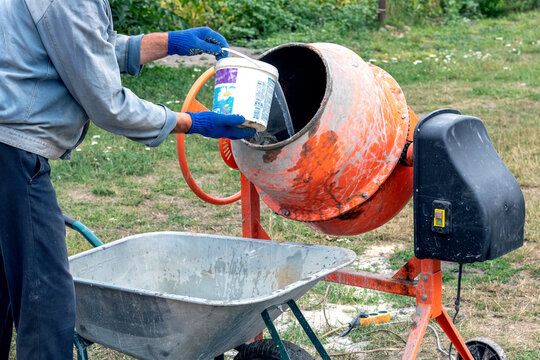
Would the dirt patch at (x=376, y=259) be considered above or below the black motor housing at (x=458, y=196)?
below

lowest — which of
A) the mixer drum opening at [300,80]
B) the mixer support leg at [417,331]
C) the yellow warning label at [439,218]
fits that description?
the mixer support leg at [417,331]

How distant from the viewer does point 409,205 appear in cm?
599

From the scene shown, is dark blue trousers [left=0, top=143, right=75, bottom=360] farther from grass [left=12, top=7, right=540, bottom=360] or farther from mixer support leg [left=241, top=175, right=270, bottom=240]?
grass [left=12, top=7, right=540, bottom=360]

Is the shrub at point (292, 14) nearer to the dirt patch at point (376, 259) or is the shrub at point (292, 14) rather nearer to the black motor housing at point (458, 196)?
the dirt patch at point (376, 259)

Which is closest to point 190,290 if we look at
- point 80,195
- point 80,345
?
point 80,345

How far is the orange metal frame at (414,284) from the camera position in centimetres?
329

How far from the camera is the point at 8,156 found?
9.37 ft

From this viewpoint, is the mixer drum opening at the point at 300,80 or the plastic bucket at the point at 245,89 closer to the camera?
the plastic bucket at the point at 245,89

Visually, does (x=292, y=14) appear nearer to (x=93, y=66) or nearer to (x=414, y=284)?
(x=414, y=284)

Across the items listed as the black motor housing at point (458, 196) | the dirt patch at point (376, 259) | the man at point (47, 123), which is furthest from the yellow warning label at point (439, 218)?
the dirt patch at point (376, 259)

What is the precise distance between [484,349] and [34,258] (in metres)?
1.84

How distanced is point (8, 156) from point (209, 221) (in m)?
2.96

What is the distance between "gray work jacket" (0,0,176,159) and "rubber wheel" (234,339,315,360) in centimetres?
88

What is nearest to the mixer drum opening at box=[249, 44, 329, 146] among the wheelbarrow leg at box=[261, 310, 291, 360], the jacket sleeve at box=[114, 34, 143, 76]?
the jacket sleeve at box=[114, 34, 143, 76]
